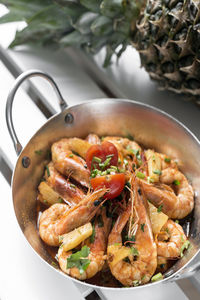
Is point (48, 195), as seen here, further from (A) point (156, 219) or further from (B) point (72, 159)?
(A) point (156, 219)

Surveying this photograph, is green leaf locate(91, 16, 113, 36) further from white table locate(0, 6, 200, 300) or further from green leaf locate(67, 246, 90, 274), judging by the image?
green leaf locate(67, 246, 90, 274)

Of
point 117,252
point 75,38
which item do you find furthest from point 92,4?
point 117,252

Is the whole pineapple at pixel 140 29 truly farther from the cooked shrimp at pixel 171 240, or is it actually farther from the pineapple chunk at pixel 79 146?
the cooked shrimp at pixel 171 240

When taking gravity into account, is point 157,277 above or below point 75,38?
below

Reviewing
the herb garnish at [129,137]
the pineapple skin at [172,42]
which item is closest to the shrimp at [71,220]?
the herb garnish at [129,137]

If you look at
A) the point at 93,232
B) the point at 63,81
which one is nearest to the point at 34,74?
the point at 63,81

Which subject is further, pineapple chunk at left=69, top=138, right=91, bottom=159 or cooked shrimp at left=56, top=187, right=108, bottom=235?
pineapple chunk at left=69, top=138, right=91, bottom=159

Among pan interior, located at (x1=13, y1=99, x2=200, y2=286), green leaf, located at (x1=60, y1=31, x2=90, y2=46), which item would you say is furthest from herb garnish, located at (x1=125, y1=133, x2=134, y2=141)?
green leaf, located at (x1=60, y1=31, x2=90, y2=46)
